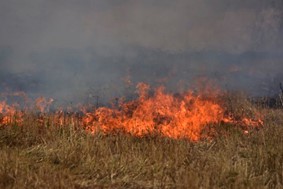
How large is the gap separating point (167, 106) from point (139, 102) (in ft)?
3.93

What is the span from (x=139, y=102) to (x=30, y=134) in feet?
24.3

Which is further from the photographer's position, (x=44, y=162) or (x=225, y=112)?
(x=225, y=112)

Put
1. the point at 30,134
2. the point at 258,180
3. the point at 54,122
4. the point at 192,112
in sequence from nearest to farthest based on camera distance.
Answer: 1. the point at 258,180
2. the point at 30,134
3. the point at 54,122
4. the point at 192,112

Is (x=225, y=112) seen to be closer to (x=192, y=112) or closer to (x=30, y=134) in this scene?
(x=192, y=112)

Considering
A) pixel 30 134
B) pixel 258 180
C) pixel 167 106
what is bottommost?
pixel 258 180

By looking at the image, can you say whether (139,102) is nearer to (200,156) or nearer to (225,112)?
(225,112)

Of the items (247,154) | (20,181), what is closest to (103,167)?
(20,181)

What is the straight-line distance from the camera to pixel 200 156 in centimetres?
867

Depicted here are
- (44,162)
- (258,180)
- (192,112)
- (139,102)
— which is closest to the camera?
(258,180)

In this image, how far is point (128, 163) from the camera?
307 inches

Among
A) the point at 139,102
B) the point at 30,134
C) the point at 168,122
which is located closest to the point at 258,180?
the point at 30,134

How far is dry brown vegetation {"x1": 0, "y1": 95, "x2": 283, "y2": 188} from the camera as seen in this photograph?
22.2 ft

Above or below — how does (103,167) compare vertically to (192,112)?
below

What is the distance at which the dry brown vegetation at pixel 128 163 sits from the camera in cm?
678
